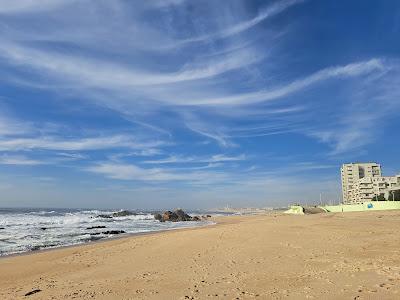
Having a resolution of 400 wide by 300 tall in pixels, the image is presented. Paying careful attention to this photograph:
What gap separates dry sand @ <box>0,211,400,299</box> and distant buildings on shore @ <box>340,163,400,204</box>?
11957 centimetres

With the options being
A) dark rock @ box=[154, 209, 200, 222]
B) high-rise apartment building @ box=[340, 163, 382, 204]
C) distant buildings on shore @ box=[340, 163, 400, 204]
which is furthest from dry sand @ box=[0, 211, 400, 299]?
high-rise apartment building @ box=[340, 163, 382, 204]

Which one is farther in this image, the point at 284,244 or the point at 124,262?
the point at 284,244

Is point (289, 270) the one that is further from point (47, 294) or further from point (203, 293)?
point (47, 294)

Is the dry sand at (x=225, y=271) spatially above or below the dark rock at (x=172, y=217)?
below

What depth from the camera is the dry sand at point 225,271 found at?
27.6 feet

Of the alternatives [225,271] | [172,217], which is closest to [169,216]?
[172,217]

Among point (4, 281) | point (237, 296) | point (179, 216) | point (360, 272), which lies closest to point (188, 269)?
point (237, 296)

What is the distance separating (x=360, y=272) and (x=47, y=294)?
811cm

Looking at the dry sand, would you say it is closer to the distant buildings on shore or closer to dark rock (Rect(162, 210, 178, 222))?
dark rock (Rect(162, 210, 178, 222))

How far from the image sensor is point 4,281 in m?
12.1

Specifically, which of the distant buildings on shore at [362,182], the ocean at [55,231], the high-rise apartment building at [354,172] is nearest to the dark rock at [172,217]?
the ocean at [55,231]

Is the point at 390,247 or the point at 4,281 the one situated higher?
the point at 390,247

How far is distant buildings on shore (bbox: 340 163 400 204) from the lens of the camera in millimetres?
127500

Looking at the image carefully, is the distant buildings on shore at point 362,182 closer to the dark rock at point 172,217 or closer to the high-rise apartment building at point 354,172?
the high-rise apartment building at point 354,172
